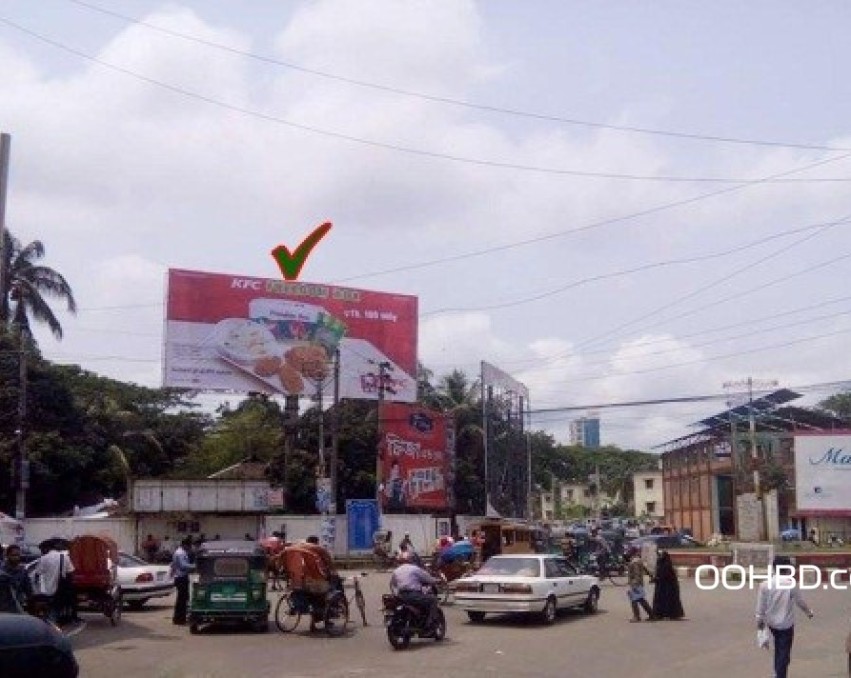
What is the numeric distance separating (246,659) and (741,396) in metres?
50.6

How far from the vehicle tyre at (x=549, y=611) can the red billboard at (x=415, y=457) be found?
29383 millimetres

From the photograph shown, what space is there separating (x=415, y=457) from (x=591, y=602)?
30.1m

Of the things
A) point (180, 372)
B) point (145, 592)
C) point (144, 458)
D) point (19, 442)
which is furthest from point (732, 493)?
point (145, 592)

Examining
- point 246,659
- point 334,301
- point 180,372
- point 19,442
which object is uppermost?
point 334,301

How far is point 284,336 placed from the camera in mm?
49125

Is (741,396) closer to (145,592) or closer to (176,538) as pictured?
(176,538)

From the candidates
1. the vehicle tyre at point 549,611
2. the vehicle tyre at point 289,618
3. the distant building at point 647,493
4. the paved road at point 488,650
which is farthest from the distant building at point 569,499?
the vehicle tyre at point 289,618

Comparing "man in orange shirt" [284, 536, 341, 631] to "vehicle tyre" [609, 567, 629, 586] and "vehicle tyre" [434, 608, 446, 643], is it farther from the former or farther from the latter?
"vehicle tyre" [609, 567, 629, 586]

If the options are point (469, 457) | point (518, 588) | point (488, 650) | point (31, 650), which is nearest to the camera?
point (31, 650)

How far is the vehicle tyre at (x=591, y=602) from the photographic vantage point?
24016mm

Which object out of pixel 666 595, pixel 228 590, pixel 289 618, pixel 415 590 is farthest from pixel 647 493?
pixel 415 590

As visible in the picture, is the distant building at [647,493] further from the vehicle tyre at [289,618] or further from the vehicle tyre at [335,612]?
the vehicle tyre at [335,612]

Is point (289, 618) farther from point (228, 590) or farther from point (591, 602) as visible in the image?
point (591, 602)

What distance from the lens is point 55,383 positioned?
2061 inches
